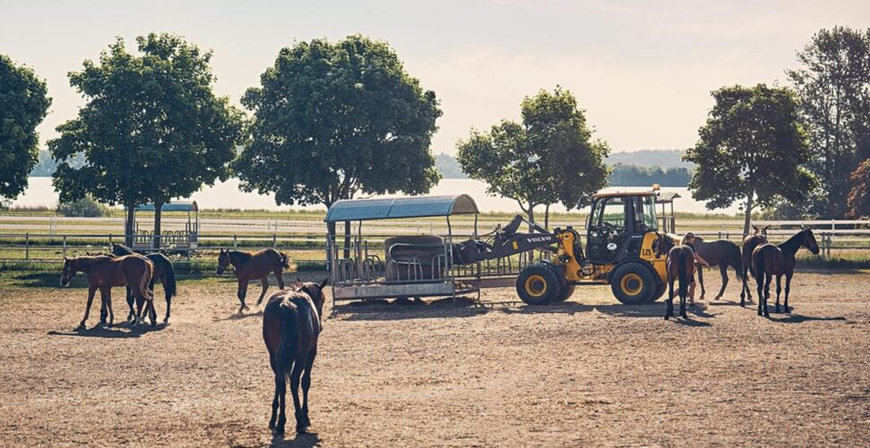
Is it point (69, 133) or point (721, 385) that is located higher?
point (69, 133)

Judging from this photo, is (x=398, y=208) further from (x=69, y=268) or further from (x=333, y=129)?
(x=333, y=129)

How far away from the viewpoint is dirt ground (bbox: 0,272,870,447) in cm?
1102

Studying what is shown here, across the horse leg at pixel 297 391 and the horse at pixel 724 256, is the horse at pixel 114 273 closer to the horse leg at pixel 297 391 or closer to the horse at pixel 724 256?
the horse leg at pixel 297 391

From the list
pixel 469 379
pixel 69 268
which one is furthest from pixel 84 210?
pixel 469 379

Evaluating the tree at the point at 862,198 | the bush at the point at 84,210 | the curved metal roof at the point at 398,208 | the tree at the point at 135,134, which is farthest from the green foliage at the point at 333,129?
the bush at the point at 84,210

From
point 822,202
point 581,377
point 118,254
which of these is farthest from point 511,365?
point 822,202

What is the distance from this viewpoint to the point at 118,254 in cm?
2209

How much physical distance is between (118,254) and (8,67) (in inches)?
720

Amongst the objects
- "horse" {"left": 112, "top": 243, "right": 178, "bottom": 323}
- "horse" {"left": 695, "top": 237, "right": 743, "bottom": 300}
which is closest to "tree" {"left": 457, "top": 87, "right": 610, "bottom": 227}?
"horse" {"left": 695, "top": 237, "right": 743, "bottom": 300}

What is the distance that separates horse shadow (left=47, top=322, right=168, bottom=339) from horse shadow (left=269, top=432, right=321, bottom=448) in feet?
29.6

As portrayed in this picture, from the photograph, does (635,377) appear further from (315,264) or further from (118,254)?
(315,264)

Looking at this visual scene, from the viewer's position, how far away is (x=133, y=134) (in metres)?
36.2

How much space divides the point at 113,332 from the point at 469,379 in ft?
28.4

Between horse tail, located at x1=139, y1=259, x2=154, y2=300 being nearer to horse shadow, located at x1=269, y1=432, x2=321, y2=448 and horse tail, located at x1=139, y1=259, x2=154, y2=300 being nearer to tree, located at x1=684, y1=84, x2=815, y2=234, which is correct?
horse shadow, located at x1=269, y1=432, x2=321, y2=448
